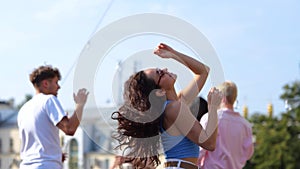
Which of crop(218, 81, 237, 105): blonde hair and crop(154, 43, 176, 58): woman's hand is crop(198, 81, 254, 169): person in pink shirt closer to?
crop(218, 81, 237, 105): blonde hair

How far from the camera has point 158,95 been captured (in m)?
4.39

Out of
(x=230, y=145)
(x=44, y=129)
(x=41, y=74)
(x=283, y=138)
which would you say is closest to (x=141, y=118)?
(x=44, y=129)

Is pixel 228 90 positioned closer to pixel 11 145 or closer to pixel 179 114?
pixel 179 114

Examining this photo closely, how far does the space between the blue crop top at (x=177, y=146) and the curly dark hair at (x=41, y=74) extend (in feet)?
6.19

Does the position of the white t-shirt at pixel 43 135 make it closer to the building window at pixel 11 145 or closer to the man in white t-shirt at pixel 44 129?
the man in white t-shirt at pixel 44 129

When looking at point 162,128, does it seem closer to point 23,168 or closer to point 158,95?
point 158,95

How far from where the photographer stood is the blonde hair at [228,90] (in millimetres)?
6539

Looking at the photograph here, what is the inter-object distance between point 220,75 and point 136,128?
70 centimetres

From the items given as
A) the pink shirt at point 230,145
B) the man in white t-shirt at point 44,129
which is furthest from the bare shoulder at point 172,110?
the pink shirt at point 230,145

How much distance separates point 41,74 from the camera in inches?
240

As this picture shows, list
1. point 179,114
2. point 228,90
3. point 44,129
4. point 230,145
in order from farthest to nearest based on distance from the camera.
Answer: point 228,90 → point 230,145 → point 44,129 → point 179,114

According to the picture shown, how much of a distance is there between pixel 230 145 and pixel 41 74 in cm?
175

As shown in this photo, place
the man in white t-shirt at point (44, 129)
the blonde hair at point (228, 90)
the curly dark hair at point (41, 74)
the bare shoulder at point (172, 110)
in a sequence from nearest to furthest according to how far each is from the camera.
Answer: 1. the bare shoulder at point (172, 110)
2. the man in white t-shirt at point (44, 129)
3. the curly dark hair at point (41, 74)
4. the blonde hair at point (228, 90)

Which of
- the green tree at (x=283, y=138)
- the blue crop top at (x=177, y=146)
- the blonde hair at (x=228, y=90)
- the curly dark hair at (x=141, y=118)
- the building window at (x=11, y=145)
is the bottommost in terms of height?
the blue crop top at (x=177, y=146)
